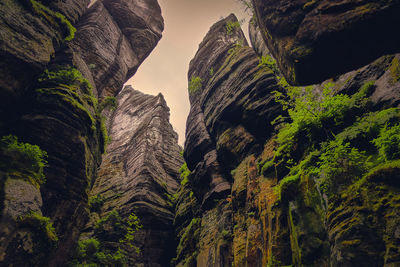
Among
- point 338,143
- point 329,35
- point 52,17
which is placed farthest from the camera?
point 52,17

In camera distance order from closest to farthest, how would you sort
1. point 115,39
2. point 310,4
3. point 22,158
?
point 310,4
point 22,158
point 115,39

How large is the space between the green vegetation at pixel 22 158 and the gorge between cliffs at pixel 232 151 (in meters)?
0.04

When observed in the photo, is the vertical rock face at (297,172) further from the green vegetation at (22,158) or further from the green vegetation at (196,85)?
the green vegetation at (22,158)

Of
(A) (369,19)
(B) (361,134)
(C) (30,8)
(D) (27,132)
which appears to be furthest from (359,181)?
(C) (30,8)

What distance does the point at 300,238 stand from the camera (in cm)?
598

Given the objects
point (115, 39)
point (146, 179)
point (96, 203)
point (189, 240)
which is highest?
point (115, 39)

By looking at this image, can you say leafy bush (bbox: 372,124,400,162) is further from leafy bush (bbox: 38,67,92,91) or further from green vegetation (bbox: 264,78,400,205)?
leafy bush (bbox: 38,67,92,91)

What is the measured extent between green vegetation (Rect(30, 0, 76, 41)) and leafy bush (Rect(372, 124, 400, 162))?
42.3 feet

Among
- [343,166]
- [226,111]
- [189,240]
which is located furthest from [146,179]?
[343,166]

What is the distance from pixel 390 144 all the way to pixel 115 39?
21.2 meters

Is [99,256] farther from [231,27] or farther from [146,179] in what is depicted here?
[231,27]

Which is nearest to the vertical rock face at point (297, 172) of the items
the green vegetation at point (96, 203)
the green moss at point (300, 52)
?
the green moss at point (300, 52)

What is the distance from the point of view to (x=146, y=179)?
18.5 metres

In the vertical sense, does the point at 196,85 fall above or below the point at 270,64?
above
